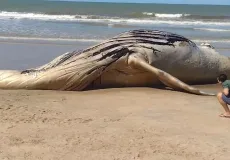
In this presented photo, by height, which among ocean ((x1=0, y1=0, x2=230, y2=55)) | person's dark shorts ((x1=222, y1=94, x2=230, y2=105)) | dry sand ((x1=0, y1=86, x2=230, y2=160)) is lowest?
ocean ((x1=0, y1=0, x2=230, y2=55))

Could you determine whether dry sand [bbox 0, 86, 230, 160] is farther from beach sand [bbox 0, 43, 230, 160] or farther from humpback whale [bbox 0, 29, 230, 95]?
humpback whale [bbox 0, 29, 230, 95]

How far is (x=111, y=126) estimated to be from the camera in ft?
16.1

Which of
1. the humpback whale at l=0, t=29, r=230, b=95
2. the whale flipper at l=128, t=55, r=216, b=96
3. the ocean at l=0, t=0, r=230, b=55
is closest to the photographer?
the whale flipper at l=128, t=55, r=216, b=96

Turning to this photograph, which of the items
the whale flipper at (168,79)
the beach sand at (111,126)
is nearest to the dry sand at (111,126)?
the beach sand at (111,126)

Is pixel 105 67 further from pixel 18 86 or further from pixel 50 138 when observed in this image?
pixel 50 138

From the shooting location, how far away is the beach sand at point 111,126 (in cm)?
407

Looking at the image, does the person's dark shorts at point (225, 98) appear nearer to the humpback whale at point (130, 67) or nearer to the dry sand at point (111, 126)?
the dry sand at point (111, 126)

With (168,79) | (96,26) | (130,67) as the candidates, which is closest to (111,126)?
(168,79)

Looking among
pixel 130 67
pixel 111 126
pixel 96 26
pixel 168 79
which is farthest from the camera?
pixel 96 26

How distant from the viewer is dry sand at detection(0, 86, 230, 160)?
4.07 meters

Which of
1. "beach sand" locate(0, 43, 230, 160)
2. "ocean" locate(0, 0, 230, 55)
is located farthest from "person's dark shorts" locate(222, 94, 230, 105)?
"ocean" locate(0, 0, 230, 55)

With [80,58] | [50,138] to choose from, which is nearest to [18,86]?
[80,58]

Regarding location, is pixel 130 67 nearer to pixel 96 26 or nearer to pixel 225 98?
pixel 225 98

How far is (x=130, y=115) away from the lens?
5.43 m
